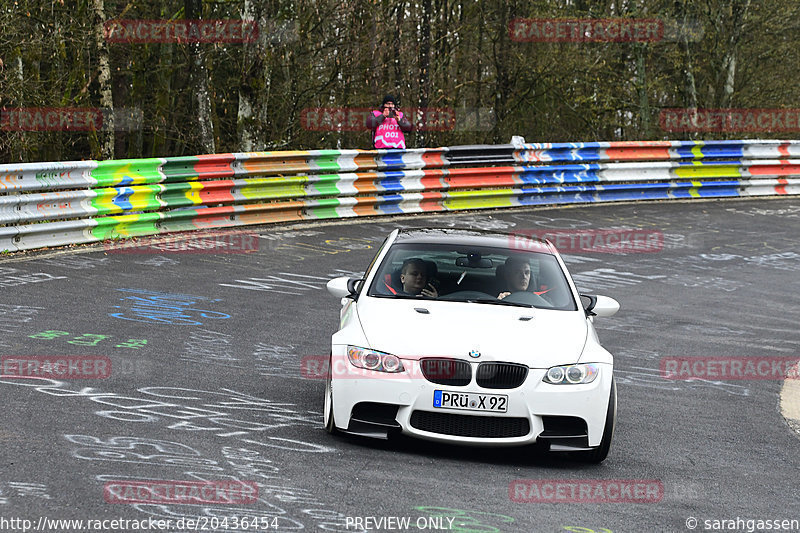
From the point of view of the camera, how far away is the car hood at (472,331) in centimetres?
680

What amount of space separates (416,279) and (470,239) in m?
0.70

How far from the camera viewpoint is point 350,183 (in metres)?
19.1

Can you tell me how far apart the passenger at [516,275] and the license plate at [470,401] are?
4.64 feet

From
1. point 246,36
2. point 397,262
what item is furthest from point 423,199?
point 397,262

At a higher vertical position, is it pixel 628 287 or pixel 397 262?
pixel 397 262

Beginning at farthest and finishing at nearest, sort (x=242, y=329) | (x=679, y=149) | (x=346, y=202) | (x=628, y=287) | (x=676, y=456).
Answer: (x=679, y=149) < (x=346, y=202) < (x=628, y=287) < (x=242, y=329) < (x=676, y=456)

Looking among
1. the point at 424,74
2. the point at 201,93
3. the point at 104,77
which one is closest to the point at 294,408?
the point at 104,77

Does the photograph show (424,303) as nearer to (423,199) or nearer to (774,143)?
(423,199)

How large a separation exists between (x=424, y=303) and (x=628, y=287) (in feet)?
24.1

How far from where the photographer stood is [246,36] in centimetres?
2030

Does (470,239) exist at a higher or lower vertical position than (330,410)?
higher

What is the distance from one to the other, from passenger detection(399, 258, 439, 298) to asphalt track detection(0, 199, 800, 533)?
106 centimetres

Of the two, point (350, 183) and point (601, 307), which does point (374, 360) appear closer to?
point (601, 307)

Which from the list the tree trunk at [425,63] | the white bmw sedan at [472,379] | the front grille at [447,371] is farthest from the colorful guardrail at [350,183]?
the front grille at [447,371]
